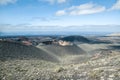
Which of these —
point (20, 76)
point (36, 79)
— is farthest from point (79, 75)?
point (20, 76)

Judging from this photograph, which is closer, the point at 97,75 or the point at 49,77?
the point at 97,75

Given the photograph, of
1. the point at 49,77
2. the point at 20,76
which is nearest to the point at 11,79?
the point at 20,76

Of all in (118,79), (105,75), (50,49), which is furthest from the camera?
(50,49)

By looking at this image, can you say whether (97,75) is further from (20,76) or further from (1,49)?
(1,49)

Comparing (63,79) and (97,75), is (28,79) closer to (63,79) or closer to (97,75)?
(63,79)

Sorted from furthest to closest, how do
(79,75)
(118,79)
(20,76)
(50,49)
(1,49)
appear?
(50,49) < (1,49) < (20,76) < (79,75) < (118,79)

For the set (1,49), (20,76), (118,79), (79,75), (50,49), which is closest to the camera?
(118,79)

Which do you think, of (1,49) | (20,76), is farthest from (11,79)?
(1,49)

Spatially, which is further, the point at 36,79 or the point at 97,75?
the point at 36,79

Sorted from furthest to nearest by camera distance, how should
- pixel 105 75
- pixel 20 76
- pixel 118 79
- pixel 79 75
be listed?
pixel 20 76 < pixel 79 75 < pixel 105 75 < pixel 118 79
